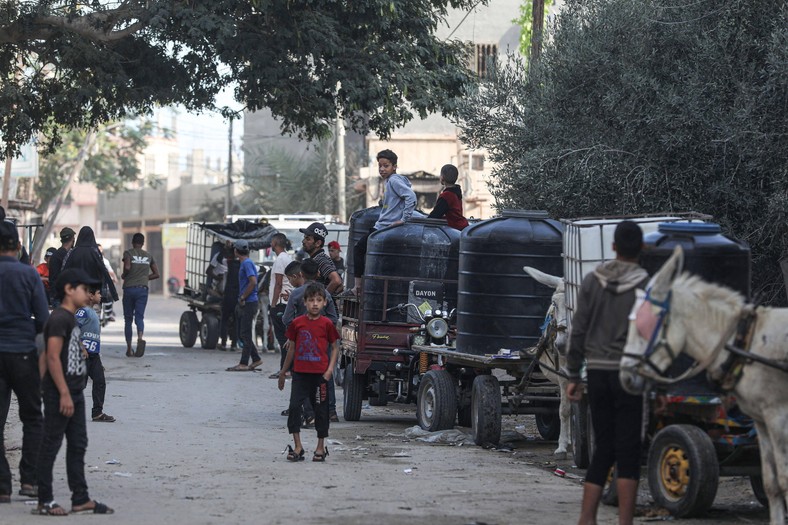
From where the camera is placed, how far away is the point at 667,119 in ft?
50.9

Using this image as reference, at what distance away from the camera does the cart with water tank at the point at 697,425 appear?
8398 millimetres

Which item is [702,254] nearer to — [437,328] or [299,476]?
[299,476]

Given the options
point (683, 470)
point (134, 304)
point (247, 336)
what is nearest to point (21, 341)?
point (683, 470)

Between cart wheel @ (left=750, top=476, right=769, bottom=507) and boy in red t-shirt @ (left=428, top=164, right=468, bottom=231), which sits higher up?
boy in red t-shirt @ (left=428, top=164, right=468, bottom=231)

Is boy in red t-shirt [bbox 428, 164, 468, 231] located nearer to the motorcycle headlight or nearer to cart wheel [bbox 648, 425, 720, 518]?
the motorcycle headlight

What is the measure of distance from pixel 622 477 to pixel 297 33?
13.0 meters

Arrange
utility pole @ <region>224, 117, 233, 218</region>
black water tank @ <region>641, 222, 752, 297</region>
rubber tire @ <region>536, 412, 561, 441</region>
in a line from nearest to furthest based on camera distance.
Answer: black water tank @ <region>641, 222, 752, 297</region>
rubber tire @ <region>536, 412, 561, 441</region>
utility pole @ <region>224, 117, 233, 218</region>

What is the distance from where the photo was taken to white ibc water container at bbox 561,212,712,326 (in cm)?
1009

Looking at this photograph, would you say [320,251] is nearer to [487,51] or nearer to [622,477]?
[622,477]

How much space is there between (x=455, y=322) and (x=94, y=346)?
4.16 meters

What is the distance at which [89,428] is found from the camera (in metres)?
13.5

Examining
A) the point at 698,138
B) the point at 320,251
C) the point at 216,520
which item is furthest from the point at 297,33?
the point at 216,520

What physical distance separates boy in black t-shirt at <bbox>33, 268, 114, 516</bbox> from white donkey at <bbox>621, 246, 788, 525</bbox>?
373cm

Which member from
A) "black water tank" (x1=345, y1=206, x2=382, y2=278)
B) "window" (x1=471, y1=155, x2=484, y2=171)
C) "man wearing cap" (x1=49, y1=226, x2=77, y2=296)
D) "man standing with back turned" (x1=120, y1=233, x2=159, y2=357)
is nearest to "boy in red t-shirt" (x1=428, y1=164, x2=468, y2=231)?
"black water tank" (x1=345, y1=206, x2=382, y2=278)
